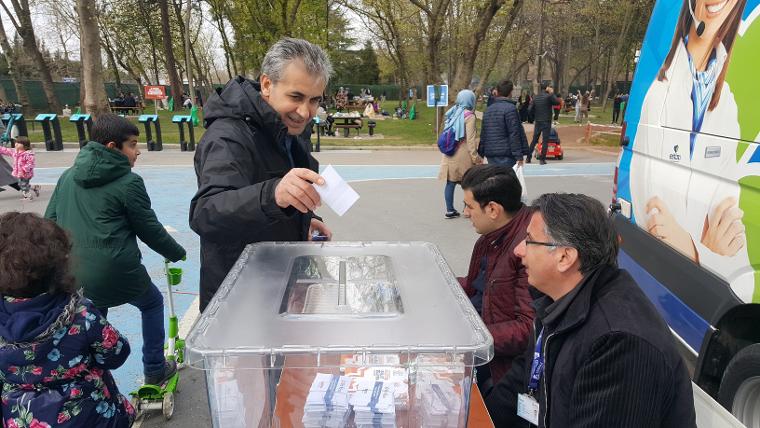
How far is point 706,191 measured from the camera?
2434mm

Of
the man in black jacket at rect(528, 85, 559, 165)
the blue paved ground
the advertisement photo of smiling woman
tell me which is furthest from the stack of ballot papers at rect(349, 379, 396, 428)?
the man in black jacket at rect(528, 85, 559, 165)

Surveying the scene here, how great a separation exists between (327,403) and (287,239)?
38.9 inches

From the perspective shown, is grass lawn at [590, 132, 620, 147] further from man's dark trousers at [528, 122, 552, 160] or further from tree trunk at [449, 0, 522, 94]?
man's dark trousers at [528, 122, 552, 160]

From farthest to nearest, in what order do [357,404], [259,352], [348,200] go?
[348,200] → [357,404] → [259,352]

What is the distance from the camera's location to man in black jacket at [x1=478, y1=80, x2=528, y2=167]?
7.25 m

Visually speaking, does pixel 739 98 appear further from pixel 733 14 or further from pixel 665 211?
pixel 665 211

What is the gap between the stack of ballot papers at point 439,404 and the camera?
130cm

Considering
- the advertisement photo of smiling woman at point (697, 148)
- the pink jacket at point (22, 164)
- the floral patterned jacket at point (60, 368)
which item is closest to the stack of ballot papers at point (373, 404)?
the floral patterned jacket at point (60, 368)

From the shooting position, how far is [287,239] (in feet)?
7.12

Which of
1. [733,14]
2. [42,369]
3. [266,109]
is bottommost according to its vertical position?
[42,369]

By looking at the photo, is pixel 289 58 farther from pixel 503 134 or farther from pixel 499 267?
pixel 503 134

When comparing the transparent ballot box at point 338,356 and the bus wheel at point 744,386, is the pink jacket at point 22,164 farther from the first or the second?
the bus wheel at point 744,386

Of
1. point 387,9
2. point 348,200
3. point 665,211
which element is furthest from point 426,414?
point 387,9

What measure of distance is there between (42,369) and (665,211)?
308 cm
